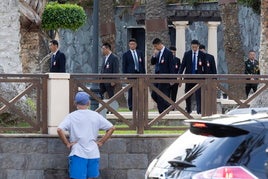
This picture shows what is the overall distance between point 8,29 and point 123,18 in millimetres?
26395

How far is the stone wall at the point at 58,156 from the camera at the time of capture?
14.9 metres

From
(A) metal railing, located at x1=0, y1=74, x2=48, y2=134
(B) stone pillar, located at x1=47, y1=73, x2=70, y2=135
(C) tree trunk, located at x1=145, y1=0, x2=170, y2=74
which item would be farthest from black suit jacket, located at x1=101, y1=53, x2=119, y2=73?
(C) tree trunk, located at x1=145, y1=0, x2=170, y2=74

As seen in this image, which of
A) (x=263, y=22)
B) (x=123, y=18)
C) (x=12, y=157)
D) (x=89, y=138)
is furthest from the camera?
(x=123, y=18)

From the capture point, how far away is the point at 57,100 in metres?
15.1

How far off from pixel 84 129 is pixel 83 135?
0.08m

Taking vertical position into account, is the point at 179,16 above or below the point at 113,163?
above

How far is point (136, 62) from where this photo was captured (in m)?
19.6

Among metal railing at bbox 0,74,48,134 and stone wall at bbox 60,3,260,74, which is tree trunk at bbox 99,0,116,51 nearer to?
stone wall at bbox 60,3,260,74

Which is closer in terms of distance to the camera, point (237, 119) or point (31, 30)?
point (237, 119)

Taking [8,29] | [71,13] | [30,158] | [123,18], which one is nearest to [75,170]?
[30,158]

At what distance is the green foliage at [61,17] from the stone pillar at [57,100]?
7.14 m

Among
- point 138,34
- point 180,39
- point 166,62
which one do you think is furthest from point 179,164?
point 138,34

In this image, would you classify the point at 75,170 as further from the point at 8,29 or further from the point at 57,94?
the point at 8,29

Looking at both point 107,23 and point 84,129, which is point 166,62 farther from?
point 107,23
